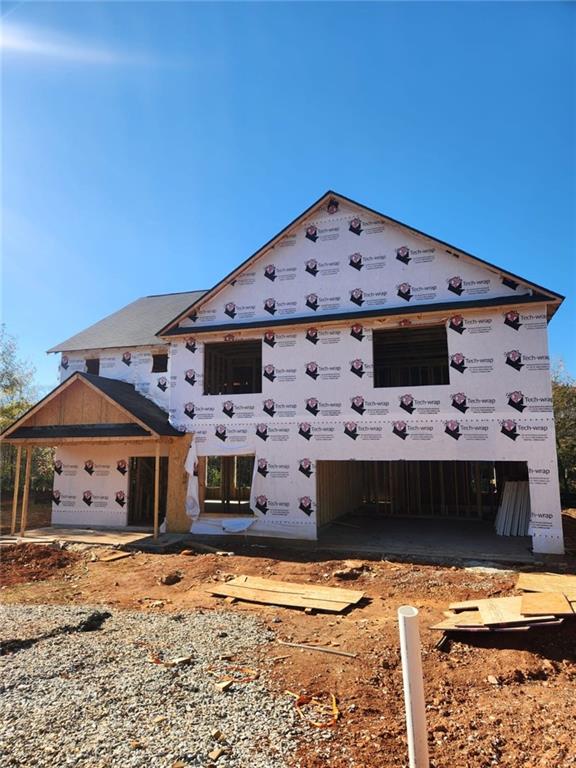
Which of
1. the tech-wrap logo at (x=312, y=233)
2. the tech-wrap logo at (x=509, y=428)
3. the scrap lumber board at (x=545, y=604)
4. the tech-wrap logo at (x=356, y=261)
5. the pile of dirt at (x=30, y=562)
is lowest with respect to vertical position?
the pile of dirt at (x=30, y=562)

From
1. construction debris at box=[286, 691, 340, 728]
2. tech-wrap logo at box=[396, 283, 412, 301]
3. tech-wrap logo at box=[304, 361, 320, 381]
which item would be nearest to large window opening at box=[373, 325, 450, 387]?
tech-wrap logo at box=[396, 283, 412, 301]

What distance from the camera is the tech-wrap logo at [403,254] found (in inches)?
496

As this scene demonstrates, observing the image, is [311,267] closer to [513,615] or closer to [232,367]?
[232,367]

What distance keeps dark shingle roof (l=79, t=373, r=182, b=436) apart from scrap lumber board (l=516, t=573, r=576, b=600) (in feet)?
30.0

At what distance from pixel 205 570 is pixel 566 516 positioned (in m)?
13.8

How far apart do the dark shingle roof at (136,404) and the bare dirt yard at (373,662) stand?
4.15 meters

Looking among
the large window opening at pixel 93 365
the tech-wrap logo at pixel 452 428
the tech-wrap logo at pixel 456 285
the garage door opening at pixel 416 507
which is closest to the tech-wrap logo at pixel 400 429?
the tech-wrap logo at pixel 452 428

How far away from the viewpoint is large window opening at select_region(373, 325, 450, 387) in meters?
14.4

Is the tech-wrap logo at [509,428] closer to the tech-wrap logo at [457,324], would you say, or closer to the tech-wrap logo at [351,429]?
the tech-wrap logo at [457,324]

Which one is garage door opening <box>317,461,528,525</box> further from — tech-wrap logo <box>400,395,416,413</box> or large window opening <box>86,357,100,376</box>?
large window opening <box>86,357,100,376</box>

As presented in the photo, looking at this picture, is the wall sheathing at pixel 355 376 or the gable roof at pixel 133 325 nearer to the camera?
the wall sheathing at pixel 355 376

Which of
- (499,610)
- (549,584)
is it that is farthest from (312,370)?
(499,610)

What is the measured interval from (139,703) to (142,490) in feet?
39.5

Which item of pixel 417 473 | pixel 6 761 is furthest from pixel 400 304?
pixel 6 761
